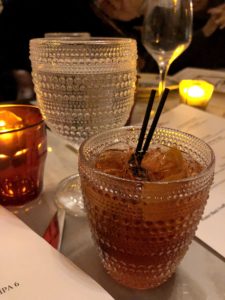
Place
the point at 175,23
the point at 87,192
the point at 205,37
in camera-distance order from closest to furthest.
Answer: the point at 87,192 < the point at 175,23 < the point at 205,37

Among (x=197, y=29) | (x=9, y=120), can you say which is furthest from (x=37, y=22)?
(x=9, y=120)

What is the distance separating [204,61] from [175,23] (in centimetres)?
81

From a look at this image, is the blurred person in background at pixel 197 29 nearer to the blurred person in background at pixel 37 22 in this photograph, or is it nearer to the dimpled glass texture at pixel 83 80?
the blurred person in background at pixel 37 22

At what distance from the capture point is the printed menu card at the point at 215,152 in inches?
14.8

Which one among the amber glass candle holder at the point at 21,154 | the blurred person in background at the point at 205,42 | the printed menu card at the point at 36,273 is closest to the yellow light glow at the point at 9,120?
the amber glass candle holder at the point at 21,154

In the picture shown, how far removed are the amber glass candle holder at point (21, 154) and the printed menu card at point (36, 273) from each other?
0.34 ft

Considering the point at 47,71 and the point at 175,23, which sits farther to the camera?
the point at 175,23

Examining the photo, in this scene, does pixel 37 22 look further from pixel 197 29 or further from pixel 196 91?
pixel 196 91

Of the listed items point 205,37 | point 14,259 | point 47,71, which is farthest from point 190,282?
point 205,37

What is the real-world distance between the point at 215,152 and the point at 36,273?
1.12 feet

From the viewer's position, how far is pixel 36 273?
30 cm

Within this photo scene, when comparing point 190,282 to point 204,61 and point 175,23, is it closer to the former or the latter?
point 175,23

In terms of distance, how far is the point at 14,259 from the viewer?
0.32m

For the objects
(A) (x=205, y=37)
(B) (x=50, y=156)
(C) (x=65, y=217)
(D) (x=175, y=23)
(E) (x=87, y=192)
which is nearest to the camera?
(E) (x=87, y=192)
